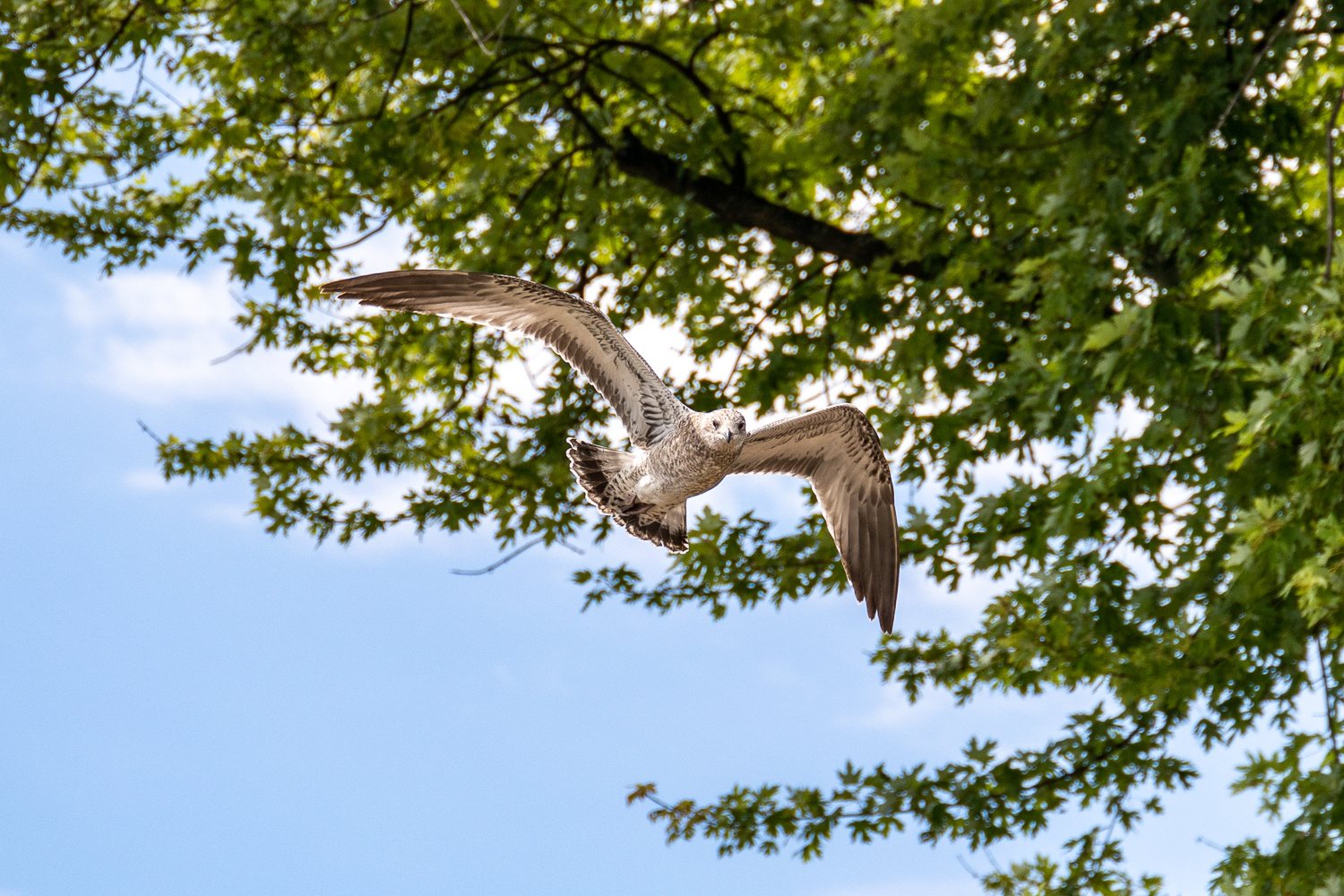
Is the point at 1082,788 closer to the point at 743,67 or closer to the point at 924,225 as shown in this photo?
the point at 924,225

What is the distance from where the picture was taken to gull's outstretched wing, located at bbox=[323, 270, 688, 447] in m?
3.23

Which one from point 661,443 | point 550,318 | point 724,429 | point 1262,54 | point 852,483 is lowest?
point 724,429

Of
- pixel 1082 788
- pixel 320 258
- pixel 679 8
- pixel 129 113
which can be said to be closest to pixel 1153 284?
pixel 1082 788

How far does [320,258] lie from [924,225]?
13.6ft

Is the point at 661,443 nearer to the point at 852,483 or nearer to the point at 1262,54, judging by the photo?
the point at 852,483

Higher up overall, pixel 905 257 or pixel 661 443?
pixel 905 257

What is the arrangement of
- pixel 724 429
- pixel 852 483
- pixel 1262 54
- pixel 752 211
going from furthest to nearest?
pixel 752 211 → pixel 1262 54 → pixel 852 483 → pixel 724 429

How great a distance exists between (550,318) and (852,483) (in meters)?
1.29

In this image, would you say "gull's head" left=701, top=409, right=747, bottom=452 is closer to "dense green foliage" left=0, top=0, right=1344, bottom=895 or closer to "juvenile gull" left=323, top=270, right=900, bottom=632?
"juvenile gull" left=323, top=270, right=900, bottom=632

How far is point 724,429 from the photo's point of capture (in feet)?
9.20

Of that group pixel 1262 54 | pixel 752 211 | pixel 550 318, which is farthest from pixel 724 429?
pixel 752 211

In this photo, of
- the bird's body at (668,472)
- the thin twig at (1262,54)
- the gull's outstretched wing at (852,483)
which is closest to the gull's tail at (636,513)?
the bird's body at (668,472)

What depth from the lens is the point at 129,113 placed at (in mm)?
8453

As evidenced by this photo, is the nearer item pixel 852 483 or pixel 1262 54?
pixel 852 483
